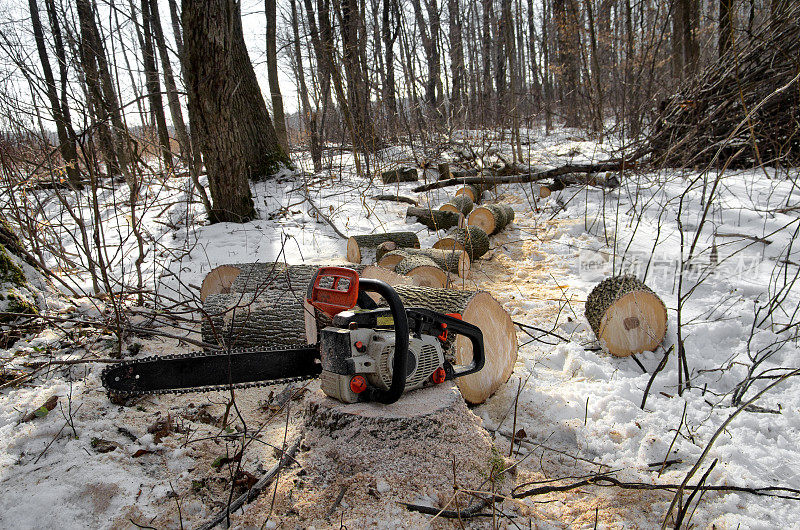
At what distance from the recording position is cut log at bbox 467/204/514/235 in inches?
279

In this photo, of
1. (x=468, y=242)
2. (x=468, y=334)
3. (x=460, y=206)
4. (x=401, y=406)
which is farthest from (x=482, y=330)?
(x=460, y=206)

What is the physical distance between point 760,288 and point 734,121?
364cm

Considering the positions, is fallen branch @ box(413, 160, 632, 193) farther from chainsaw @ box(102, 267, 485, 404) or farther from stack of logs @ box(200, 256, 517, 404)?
chainsaw @ box(102, 267, 485, 404)

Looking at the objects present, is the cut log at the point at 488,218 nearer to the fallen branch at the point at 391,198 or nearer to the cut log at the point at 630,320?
the fallen branch at the point at 391,198

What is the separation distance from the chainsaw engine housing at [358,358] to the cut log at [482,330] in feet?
2.73

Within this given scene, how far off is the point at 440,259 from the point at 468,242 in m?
0.92

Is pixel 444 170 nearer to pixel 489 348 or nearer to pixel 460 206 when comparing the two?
pixel 460 206

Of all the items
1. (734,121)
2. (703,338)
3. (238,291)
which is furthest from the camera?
(734,121)

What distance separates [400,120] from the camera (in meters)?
14.7

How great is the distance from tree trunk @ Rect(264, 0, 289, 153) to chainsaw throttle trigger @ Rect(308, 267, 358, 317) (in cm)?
1107

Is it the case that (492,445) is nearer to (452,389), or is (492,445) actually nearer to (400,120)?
(452,389)

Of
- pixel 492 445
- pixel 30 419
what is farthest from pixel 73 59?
pixel 492 445

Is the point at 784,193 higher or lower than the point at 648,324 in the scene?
higher

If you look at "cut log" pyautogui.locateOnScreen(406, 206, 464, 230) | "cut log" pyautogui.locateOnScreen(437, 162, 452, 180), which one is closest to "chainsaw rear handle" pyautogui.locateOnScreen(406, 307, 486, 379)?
"cut log" pyautogui.locateOnScreen(406, 206, 464, 230)
